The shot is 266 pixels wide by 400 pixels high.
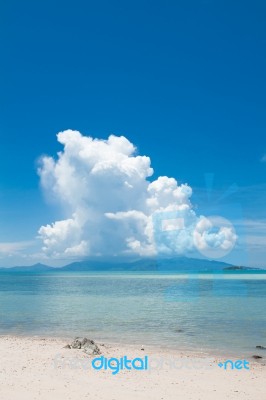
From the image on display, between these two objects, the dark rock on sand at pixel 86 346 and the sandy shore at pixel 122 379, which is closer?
the sandy shore at pixel 122 379

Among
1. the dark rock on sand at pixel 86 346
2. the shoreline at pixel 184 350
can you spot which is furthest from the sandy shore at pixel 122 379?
the shoreline at pixel 184 350

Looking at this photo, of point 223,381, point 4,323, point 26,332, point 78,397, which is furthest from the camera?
point 4,323

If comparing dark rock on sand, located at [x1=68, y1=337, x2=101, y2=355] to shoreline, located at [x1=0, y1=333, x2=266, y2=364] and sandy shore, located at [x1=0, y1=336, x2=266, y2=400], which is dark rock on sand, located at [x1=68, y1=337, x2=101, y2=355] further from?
shoreline, located at [x1=0, y1=333, x2=266, y2=364]

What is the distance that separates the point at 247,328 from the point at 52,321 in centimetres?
1612

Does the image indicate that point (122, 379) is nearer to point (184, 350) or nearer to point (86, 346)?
point (86, 346)

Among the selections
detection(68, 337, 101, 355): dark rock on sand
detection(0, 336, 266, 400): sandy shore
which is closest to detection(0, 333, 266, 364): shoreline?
detection(0, 336, 266, 400): sandy shore

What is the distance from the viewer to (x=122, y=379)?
14.9 m

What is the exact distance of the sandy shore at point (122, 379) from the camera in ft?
42.7

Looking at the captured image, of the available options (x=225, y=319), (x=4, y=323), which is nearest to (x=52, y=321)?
(x=4, y=323)

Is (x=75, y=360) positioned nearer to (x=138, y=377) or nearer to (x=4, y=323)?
(x=138, y=377)

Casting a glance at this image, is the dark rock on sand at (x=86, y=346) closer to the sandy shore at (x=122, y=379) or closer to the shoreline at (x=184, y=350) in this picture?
the sandy shore at (x=122, y=379)

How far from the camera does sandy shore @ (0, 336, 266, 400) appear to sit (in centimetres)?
1300

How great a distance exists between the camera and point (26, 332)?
28.5 metres

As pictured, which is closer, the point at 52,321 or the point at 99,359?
the point at 99,359
